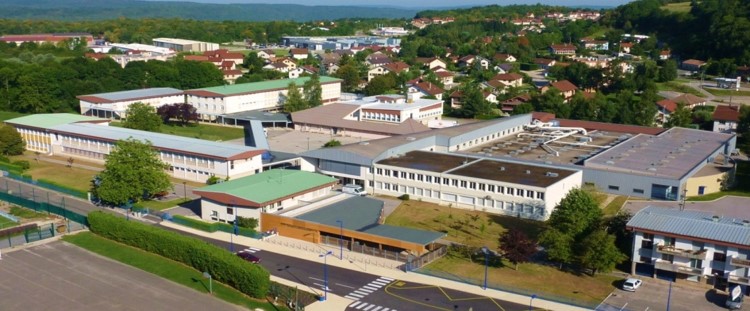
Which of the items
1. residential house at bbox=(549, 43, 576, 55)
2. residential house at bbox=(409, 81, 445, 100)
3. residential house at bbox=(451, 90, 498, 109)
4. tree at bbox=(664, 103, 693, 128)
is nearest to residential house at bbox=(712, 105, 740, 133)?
tree at bbox=(664, 103, 693, 128)

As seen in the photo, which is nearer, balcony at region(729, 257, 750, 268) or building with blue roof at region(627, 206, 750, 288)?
balcony at region(729, 257, 750, 268)

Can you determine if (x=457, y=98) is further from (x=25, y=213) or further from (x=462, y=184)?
(x=25, y=213)

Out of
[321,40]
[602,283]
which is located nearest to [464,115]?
[602,283]

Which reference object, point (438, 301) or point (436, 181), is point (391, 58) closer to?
point (436, 181)

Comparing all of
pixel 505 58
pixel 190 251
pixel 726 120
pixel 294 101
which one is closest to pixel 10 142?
pixel 294 101

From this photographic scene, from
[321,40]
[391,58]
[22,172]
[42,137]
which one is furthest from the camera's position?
[321,40]

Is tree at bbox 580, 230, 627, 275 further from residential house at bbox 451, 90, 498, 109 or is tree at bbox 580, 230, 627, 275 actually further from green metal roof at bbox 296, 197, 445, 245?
residential house at bbox 451, 90, 498, 109
